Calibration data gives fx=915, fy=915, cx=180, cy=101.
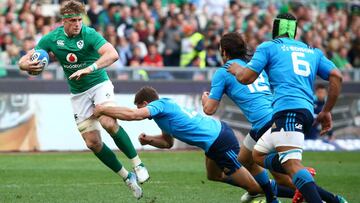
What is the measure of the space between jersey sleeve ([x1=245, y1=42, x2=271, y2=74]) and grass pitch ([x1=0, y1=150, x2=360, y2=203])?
2809mm

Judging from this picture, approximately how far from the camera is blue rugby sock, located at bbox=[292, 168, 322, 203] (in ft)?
29.4

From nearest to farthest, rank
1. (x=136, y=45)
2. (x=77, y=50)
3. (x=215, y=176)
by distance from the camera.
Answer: (x=215, y=176) → (x=77, y=50) → (x=136, y=45)

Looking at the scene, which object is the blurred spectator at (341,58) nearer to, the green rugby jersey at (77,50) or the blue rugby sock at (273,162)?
the green rugby jersey at (77,50)

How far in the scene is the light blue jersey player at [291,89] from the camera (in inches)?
363

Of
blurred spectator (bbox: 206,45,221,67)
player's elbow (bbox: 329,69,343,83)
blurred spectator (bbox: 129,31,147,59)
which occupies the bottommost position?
blurred spectator (bbox: 206,45,221,67)

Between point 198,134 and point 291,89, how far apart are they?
1538mm

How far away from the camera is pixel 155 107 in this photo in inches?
393

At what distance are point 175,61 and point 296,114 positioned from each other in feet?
44.0

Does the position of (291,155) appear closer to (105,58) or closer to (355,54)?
(105,58)

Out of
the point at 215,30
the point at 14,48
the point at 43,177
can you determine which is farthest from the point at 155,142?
the point at 215,30

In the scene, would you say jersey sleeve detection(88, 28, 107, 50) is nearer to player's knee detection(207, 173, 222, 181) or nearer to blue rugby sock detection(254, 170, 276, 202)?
player's knee detection(207, 173, 222, 181)

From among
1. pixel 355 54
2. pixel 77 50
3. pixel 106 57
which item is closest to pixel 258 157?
pixel 106 57

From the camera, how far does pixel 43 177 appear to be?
14.5 metres

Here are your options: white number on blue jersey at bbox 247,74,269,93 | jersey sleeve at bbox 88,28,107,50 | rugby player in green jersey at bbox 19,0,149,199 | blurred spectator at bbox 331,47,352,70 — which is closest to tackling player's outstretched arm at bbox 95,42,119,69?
rugby player in green jersey at bbox 19,0,149,199
